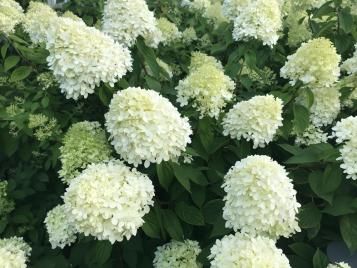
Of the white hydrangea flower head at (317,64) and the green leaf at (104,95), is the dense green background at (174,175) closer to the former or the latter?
the green leaf at (104,95)

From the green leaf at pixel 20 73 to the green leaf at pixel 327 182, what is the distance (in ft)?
4.68

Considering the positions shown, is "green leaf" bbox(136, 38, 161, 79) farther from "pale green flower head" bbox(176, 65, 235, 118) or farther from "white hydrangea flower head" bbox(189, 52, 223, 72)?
"white hydrangea flower head" bbox(189, 52, 223, 72)

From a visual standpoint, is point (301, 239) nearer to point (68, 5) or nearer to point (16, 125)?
point (16, 125)

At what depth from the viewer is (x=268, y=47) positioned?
2719 mm

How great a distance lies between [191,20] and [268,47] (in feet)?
3.09

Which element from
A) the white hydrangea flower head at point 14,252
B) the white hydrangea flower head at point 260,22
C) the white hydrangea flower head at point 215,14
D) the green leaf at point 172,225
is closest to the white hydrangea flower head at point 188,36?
the white hydrangea flower head at point 215,14

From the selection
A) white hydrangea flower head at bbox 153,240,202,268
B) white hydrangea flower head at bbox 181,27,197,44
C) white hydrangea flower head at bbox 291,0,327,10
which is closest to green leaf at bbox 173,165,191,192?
white hydrangea flower head at bbox 153,240,202,268

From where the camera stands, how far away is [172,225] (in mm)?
1948

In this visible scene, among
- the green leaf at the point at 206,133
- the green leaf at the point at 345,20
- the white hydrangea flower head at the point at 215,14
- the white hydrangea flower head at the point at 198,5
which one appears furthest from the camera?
the white hydrangea flower head at the point at 198,5

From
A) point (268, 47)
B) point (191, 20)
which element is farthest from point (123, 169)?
point (191, 20)

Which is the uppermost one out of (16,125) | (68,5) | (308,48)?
(308,48)

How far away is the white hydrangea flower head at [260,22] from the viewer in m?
2.42

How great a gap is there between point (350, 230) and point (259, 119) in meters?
0.55

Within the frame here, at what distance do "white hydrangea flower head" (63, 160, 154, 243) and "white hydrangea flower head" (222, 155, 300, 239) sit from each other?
0.32m
